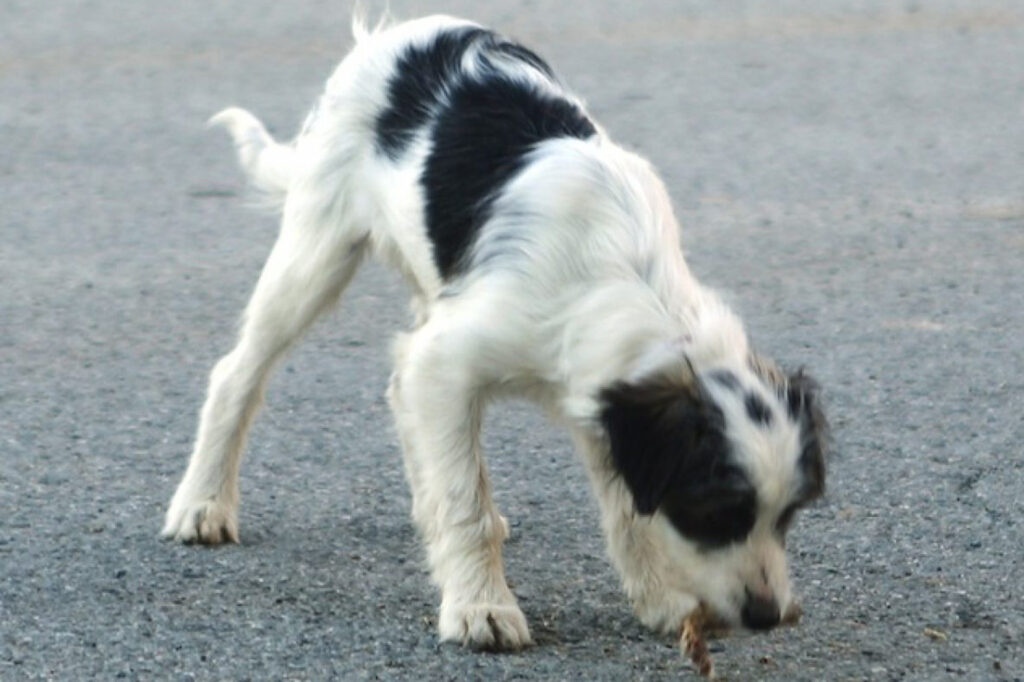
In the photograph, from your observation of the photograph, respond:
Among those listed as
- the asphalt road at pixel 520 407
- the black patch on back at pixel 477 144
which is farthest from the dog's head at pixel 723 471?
the black patch on back at pixel 477 144

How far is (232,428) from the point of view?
562 centimetres

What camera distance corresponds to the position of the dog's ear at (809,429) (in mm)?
4336

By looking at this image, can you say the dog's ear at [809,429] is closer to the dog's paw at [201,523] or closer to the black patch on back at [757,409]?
the black patch on back at [757,409]

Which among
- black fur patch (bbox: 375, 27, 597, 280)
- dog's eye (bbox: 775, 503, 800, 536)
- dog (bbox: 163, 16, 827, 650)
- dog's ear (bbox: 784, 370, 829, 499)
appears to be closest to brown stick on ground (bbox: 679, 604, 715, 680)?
dog (bbox: 163, 16, 827, 650)

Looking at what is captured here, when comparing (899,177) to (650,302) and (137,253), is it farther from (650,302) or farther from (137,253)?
(650,302)

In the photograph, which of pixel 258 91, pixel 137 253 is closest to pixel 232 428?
pixel 137 253

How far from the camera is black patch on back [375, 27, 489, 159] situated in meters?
5.46

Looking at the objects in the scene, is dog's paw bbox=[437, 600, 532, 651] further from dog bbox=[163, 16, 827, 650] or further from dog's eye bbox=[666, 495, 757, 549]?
dog's eye bbox=[666, 495, 757, 549]

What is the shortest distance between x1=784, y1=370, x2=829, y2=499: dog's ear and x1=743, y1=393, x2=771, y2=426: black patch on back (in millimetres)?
75

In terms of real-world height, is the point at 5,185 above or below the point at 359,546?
below

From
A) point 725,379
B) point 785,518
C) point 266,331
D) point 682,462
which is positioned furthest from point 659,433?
point 266,331

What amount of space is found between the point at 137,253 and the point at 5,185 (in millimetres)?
1216

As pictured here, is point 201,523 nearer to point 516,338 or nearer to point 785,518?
point 516,338

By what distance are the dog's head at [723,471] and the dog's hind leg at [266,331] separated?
1410mm
